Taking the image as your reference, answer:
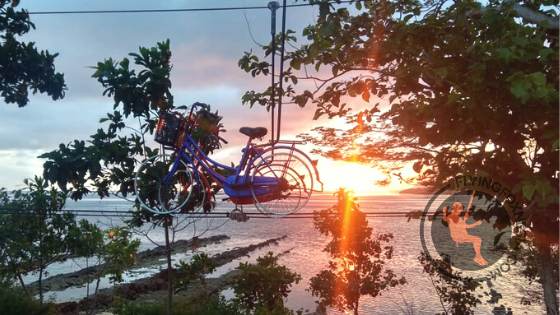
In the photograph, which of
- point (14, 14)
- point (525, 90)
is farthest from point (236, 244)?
point (525, 90)

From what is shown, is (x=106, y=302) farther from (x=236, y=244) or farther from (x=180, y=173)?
(x=236, y=244)

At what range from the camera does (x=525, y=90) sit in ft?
12.1

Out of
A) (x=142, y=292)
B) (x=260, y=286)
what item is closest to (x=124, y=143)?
(x=260, y=286)

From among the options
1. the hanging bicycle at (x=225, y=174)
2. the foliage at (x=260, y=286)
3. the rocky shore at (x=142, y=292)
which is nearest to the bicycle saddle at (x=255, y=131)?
the hanging bicycle at (x=225, y=174)

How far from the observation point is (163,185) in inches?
204

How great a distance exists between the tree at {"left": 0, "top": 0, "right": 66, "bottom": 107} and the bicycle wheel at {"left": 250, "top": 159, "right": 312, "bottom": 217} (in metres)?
7.45

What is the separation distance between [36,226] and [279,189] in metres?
7.31

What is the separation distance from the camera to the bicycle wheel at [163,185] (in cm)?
518

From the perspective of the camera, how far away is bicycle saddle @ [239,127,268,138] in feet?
15.0

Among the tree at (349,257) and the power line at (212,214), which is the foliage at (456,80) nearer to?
the power line at (212,214)

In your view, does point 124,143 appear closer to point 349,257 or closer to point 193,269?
point 193,269

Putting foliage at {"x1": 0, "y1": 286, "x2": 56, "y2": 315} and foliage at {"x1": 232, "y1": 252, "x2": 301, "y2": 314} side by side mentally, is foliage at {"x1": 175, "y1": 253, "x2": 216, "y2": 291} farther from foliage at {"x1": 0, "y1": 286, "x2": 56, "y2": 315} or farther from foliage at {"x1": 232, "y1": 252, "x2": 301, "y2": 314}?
foliage at {"x1": 232, "y1": 252, "x2": 301, "y2": 314}

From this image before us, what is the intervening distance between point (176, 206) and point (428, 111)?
2989 mm

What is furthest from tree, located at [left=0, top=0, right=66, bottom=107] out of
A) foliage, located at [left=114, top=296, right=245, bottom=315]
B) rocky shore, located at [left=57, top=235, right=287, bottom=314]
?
rocky shore, located at [left=57, top=235, right=287, bottom=314]
